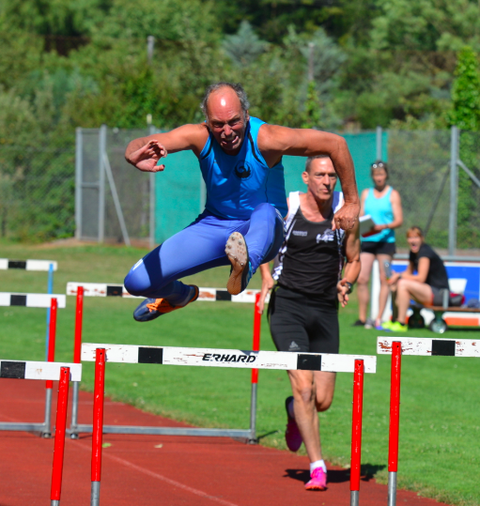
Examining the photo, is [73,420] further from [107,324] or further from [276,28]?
[276,28]

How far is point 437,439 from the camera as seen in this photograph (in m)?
7.71

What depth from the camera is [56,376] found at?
458 cm

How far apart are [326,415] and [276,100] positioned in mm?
22537

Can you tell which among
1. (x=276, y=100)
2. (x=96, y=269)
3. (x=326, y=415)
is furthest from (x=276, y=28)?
(x=326, y=415)

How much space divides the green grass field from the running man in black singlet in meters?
1.07

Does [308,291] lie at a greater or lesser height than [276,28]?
lesser

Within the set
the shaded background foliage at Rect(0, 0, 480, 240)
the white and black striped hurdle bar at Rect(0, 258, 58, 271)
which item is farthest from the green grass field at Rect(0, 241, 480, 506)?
the shaded background foliage at Rect(0, 0, 480, 240)

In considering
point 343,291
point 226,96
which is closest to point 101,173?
point 343,291

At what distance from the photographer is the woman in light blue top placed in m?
13.4

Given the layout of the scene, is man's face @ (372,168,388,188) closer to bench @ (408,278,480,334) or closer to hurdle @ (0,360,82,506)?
bench @ (408,278,480,334)

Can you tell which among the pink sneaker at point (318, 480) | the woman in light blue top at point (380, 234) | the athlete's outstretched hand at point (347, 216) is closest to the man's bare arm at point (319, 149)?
the athlete's outstretched hand at point (347, 216)

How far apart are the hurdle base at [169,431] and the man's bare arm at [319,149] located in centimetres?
322

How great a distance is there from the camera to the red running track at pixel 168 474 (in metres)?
6.07

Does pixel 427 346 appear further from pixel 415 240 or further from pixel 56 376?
pixel 415 240
